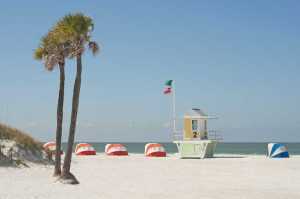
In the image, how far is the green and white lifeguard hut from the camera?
43.2 m

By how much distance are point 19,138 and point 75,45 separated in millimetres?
9150

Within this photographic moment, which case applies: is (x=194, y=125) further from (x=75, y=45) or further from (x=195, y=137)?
(x=75, y=45)

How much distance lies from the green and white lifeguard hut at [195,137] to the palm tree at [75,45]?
1016 inches

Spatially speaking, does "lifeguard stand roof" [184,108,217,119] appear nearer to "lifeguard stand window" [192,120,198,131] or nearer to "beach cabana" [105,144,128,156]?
"lifeguard stand window" [192,120,198,131]

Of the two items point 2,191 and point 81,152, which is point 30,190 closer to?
point 2,191

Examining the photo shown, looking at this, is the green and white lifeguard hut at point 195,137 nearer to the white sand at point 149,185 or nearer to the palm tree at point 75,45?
the white sand at point 149,185

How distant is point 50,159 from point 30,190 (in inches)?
449

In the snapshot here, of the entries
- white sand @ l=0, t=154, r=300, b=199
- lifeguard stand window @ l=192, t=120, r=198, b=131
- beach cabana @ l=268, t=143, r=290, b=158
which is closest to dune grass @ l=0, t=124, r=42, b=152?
white sand @ l=0, t=154, r=300, b=199

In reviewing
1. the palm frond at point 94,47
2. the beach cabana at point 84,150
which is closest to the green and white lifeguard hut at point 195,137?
the beach cabana at point 84,150

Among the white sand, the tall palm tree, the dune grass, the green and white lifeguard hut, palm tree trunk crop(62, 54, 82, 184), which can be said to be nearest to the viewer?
the white sand

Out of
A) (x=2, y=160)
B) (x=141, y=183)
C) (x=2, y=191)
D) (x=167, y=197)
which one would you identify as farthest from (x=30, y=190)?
(x=2, y=160)

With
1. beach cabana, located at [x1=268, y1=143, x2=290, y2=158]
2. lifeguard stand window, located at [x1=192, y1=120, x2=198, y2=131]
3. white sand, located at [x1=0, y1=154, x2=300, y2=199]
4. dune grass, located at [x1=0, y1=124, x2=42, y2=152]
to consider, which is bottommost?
white sand, located at [x1=0, y1=154, x2=300, y2=199]

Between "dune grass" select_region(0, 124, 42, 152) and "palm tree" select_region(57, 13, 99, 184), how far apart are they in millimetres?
7651

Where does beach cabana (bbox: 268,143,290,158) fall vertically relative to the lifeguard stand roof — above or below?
below
